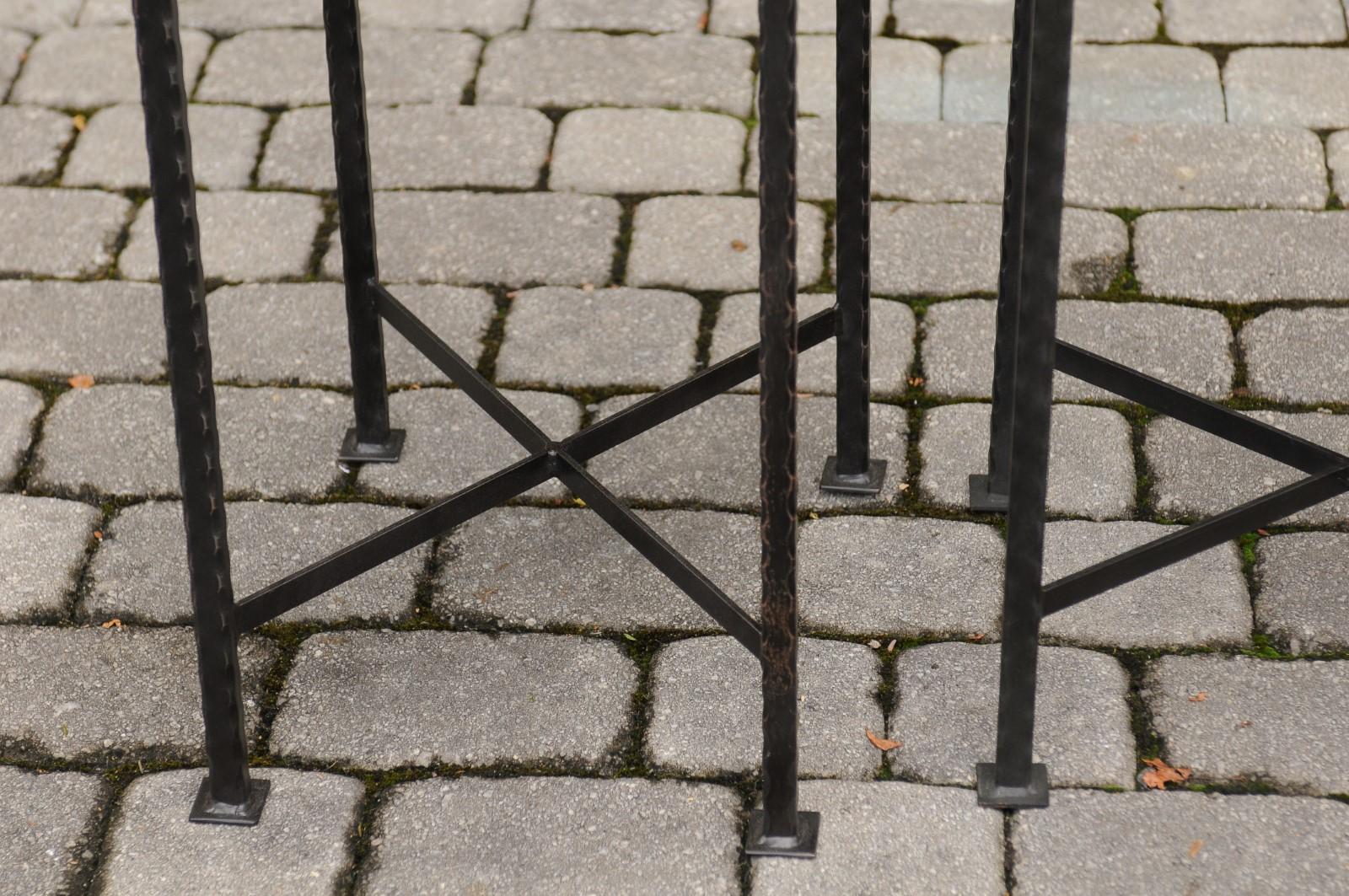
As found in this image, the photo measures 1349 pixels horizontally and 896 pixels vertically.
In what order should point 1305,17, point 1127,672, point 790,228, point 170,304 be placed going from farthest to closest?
point 1305,17 → point 1127,672 → point 170,304 → point 790,228

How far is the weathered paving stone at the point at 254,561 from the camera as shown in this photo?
8.60 ft

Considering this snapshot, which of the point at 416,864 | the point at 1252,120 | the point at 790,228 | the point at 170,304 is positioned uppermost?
the point at 790,228

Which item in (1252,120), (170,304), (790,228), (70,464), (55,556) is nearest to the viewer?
(790,228)

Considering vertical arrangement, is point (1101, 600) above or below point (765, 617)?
below

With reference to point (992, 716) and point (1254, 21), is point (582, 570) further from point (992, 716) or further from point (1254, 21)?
point (1254, 21)

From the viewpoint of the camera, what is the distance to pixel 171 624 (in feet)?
8.52

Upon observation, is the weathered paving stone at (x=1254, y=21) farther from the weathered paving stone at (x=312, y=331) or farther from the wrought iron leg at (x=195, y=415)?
the wrought iron leg at (x=195, y=415)

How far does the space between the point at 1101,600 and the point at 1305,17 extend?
2093 mm

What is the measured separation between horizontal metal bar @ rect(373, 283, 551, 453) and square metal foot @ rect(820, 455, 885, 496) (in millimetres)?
495

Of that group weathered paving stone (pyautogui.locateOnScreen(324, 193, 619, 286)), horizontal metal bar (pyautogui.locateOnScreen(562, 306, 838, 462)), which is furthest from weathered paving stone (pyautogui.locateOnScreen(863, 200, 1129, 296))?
horizontal metal bar (pyautogui.locateOnScreen(562, 306, 838, 462))

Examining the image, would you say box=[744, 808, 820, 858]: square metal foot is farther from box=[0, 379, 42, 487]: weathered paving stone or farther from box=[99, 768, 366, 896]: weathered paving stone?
box=[0, 379, 42, 487]: weathered paving stone

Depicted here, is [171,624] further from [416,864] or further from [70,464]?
[416,864]

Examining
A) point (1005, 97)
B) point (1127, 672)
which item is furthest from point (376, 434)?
point (1005, 97)

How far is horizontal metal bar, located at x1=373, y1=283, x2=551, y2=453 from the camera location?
2594 millimetres
